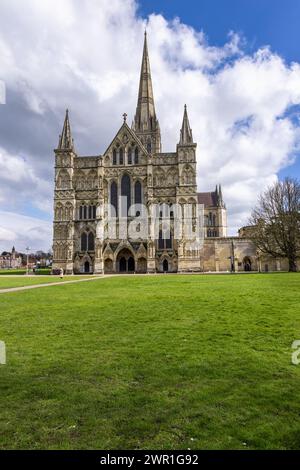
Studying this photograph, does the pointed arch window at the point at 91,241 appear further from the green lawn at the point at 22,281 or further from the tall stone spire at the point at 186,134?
the tall stone spire at the point at 186,134

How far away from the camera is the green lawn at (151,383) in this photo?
3957mm

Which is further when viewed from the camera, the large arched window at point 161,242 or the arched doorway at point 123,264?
the arched doorway at point 123,264

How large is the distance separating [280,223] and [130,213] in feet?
75.9

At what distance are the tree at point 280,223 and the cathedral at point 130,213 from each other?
10732mm

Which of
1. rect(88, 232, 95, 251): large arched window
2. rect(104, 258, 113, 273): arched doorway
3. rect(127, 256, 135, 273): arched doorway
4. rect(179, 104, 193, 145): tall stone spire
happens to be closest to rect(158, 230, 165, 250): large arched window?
rect(127, 256, 135, 273): arched doorway

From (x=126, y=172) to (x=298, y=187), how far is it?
1036 inches

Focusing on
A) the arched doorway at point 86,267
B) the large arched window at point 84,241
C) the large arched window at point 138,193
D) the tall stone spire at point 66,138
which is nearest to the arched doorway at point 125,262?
the arched doorway at point 86,267

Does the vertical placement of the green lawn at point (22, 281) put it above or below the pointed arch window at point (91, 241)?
below

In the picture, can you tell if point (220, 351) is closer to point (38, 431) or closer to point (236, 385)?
point (236, 385)

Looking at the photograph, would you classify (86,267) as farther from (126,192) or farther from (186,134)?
(186,134)

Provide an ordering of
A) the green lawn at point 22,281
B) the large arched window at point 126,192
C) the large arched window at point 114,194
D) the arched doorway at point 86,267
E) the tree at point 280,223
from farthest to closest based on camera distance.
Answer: the large arched window at point 114,194 < the large arched window at point 126,192 < the arched doorway at point 86,267 < the tree at point 280,223 < the green lawn at point 22,281

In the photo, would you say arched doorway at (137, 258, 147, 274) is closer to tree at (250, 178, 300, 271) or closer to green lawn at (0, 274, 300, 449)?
tree at (250, 178, 300, 271)

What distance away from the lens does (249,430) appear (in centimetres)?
402

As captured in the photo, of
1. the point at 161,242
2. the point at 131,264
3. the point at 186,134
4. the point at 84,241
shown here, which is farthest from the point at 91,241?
the point at 186,134
